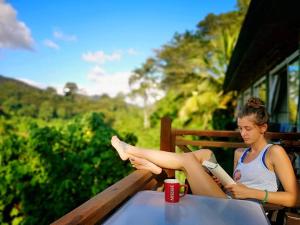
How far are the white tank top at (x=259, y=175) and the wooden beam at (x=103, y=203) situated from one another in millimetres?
662

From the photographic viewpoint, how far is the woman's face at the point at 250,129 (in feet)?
7.75

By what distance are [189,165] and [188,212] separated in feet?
2.24

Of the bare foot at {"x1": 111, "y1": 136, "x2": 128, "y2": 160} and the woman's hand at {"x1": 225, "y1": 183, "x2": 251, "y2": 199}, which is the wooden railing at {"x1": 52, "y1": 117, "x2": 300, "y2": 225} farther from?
the woman's hand at {"x1": 225, "y1": 183, "x2": 251, "y2": 199}

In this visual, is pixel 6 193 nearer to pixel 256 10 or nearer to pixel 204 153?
pixel 204 153

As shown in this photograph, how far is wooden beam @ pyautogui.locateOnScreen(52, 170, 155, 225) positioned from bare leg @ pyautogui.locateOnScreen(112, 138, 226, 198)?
0.64 ft

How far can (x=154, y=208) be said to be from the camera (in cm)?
167

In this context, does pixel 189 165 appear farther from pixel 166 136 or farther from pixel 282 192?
pixel 166 136

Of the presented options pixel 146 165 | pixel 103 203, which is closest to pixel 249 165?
pixel 146 165

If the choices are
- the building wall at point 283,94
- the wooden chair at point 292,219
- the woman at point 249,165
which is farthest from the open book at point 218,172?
the building wall at point 283,94

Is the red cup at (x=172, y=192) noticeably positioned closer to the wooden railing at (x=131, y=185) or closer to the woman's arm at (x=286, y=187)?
the wooden railing at (x=131, y=185)

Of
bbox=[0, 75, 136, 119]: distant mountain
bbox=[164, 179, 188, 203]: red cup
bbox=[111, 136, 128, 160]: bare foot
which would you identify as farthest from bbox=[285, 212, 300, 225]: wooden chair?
bbox=[0, 75, 136, 119]: distant mountain

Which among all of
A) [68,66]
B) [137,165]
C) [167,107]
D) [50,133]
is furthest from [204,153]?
[68,66]

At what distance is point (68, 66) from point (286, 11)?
6176cm

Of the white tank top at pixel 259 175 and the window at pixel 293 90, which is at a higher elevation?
the window at pixel 293 90
